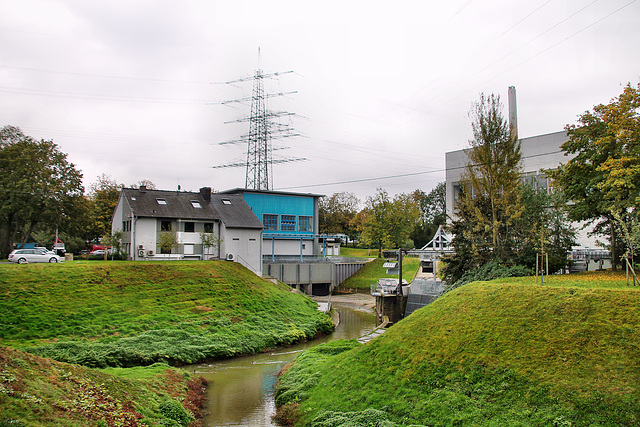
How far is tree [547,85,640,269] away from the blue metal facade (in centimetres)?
3762

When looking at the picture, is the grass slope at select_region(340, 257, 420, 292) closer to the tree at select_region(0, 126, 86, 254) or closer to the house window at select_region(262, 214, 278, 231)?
the house window at select_region(262, 214, 278, 231)

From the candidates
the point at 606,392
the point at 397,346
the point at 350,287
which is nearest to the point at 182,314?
the point at 397,346

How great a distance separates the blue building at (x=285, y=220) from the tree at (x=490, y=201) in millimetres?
31991

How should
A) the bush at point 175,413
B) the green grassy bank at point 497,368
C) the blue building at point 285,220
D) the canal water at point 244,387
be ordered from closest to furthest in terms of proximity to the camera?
the green grassy bank at point 497,368 < the bush at point 175,413 < the canal water at point 244,387 < the blue building at point 285,220

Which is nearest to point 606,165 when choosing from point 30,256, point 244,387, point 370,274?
point 244,387

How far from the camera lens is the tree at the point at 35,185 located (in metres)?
42.2

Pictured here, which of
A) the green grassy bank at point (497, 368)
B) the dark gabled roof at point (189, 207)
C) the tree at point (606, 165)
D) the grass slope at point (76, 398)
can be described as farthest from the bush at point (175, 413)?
the dark gabled roof at point (189, 207)

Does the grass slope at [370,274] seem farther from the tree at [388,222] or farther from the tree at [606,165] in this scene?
the tree at [606,165]

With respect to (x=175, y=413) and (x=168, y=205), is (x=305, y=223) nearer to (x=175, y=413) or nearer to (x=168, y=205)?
(x=168, y=205)

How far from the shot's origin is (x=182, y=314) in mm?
26375

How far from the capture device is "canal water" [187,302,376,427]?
1442 cm

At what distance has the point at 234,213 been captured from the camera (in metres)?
44.1

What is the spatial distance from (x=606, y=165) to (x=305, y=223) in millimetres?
42684

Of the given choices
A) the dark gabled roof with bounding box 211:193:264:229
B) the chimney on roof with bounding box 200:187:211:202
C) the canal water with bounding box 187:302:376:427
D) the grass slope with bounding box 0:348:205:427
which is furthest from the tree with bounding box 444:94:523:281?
the chimney on roof with bounding box 200:187:211:202
